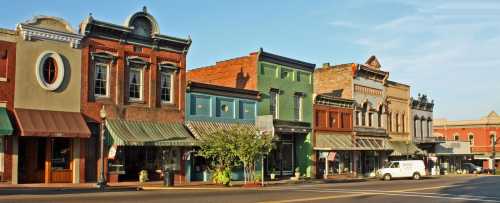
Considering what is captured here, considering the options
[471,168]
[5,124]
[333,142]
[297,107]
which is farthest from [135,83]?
[471,168]

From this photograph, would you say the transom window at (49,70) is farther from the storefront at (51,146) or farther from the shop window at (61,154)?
the shop window at (61,154)

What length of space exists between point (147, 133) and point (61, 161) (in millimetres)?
5194

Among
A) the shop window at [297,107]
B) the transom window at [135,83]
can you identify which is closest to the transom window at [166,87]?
the transom window at [135,83]

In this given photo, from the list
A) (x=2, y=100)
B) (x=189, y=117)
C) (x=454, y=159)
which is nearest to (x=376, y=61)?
(x=454, y=159)

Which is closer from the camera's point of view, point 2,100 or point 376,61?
point 2,100

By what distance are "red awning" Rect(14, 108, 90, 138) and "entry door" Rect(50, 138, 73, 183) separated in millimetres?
1219

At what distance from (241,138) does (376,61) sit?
1221 inches

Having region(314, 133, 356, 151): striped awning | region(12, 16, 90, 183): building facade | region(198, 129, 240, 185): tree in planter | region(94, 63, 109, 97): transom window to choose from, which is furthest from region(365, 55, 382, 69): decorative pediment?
region(12, 16, 90, 183): building facade

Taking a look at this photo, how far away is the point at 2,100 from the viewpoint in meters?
29.4

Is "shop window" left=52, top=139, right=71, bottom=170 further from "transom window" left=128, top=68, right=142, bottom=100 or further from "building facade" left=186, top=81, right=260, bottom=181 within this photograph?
"building facade" left=186, top=81, right=260, bottom=181

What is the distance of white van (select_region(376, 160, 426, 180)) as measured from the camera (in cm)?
5091

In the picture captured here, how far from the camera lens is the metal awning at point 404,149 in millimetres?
60406

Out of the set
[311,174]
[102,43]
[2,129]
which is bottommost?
[311,174]

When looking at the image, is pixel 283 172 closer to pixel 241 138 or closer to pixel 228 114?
pixel 228 114
